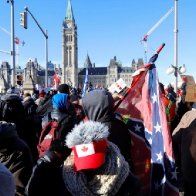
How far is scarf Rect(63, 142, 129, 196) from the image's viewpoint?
2.43 meters

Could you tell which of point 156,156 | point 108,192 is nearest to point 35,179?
point 108,192

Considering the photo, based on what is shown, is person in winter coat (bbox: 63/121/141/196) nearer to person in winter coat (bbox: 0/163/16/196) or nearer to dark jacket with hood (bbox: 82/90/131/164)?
person in winter coat (bbox: 0/163/16/196)

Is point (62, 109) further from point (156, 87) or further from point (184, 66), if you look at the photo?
point (184, 66)

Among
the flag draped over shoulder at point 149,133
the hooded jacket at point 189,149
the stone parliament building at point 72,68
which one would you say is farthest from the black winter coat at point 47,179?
the stone parliament building at point 72,68

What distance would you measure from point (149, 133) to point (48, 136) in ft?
3.50

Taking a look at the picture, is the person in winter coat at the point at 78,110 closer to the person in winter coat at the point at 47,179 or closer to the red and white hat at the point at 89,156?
the person in winter coat at the point at 47,179

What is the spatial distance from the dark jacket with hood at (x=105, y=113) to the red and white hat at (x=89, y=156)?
47.9 inches

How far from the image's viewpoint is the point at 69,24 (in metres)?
160

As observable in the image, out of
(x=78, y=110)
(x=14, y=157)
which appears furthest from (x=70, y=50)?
(x=14, y=157)

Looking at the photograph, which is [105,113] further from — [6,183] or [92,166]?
[6,183]

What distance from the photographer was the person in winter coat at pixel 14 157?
325cm

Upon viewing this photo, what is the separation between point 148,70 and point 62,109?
3.61 ft

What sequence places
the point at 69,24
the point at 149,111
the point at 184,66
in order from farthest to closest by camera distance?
the point at 69,24, the point at 184,66, the point at 149,111

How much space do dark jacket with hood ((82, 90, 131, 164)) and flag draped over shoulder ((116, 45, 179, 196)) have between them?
0.45 meters
